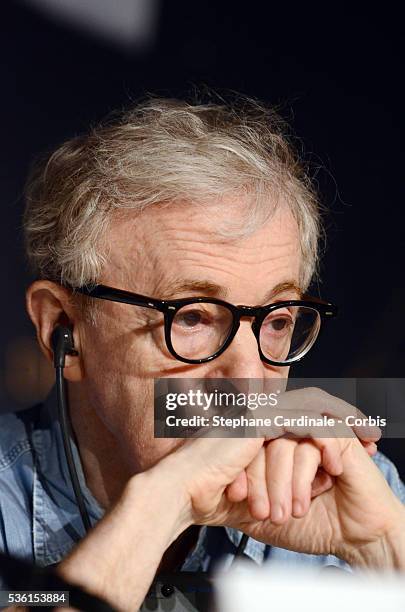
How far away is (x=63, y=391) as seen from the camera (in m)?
1.28

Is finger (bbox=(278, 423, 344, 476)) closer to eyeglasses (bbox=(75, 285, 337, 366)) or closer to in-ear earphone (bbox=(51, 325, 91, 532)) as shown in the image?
eyeglasses (bbox=(75, 285, 337, 366))

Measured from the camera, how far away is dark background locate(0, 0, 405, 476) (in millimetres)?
1699

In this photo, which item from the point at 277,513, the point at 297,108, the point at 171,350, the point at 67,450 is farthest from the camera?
the point at 297,108

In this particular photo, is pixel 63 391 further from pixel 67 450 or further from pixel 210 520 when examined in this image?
pixel 210 520

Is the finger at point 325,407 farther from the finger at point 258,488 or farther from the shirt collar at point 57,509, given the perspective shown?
the shirt collar at point 57,509

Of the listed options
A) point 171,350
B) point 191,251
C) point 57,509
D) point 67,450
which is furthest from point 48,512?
point 191,251

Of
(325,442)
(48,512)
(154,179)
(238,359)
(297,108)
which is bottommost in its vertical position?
(48,512)

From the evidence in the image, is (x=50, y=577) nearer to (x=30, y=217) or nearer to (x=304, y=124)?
(x=30, y=217)

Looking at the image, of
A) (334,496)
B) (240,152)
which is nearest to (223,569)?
(334,496)

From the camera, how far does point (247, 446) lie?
108 centimetres

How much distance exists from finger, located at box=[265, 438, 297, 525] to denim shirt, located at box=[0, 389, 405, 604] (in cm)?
31

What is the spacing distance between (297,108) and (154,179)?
0.58 meters

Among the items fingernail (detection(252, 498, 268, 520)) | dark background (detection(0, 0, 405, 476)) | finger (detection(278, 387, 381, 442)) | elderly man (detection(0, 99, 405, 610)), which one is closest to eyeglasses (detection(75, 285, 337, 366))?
elderly man (detection(0, 99, 405, 610))

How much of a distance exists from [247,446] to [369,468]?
186 millimetres
